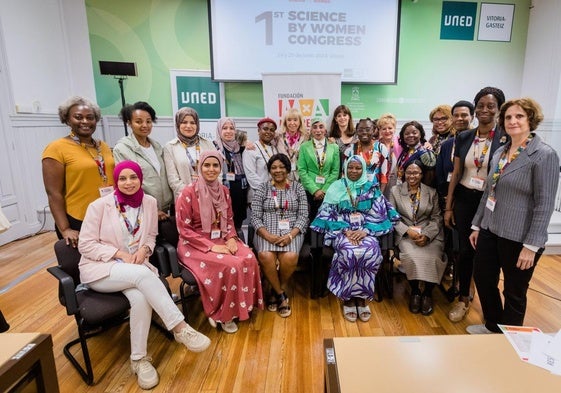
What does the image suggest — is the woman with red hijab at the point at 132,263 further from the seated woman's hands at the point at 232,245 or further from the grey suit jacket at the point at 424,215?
the grey suit jacket at the point at 424,215

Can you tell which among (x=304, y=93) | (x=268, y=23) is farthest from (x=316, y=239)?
(x=268, y=23)

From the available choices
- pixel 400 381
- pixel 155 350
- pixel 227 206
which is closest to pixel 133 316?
pixel 155 350

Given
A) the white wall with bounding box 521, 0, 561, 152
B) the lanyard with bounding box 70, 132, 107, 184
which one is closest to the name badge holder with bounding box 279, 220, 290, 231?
the lanyard with bounding box 70, 132, 107, 184

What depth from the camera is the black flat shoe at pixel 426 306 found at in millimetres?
2604

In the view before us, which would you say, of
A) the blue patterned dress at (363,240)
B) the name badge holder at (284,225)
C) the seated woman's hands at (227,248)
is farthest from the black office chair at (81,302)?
the blue patterned dress at (363,240)

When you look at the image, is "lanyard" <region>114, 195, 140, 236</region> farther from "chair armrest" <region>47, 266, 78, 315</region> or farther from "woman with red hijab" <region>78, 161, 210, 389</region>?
"chair armrest" <region>47, 266, 78, 315</region>

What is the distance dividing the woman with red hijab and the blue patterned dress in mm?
1161

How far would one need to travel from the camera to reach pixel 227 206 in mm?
2594

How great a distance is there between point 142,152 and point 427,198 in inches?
93.6

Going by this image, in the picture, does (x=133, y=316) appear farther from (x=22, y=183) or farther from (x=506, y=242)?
(x=22, y=183)

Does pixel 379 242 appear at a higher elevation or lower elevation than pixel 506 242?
lower

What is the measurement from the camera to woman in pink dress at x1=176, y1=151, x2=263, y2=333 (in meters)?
2.30

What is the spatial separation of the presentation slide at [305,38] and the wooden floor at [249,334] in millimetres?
3178

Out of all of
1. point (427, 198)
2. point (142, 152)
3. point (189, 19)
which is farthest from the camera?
point (189, 19)
